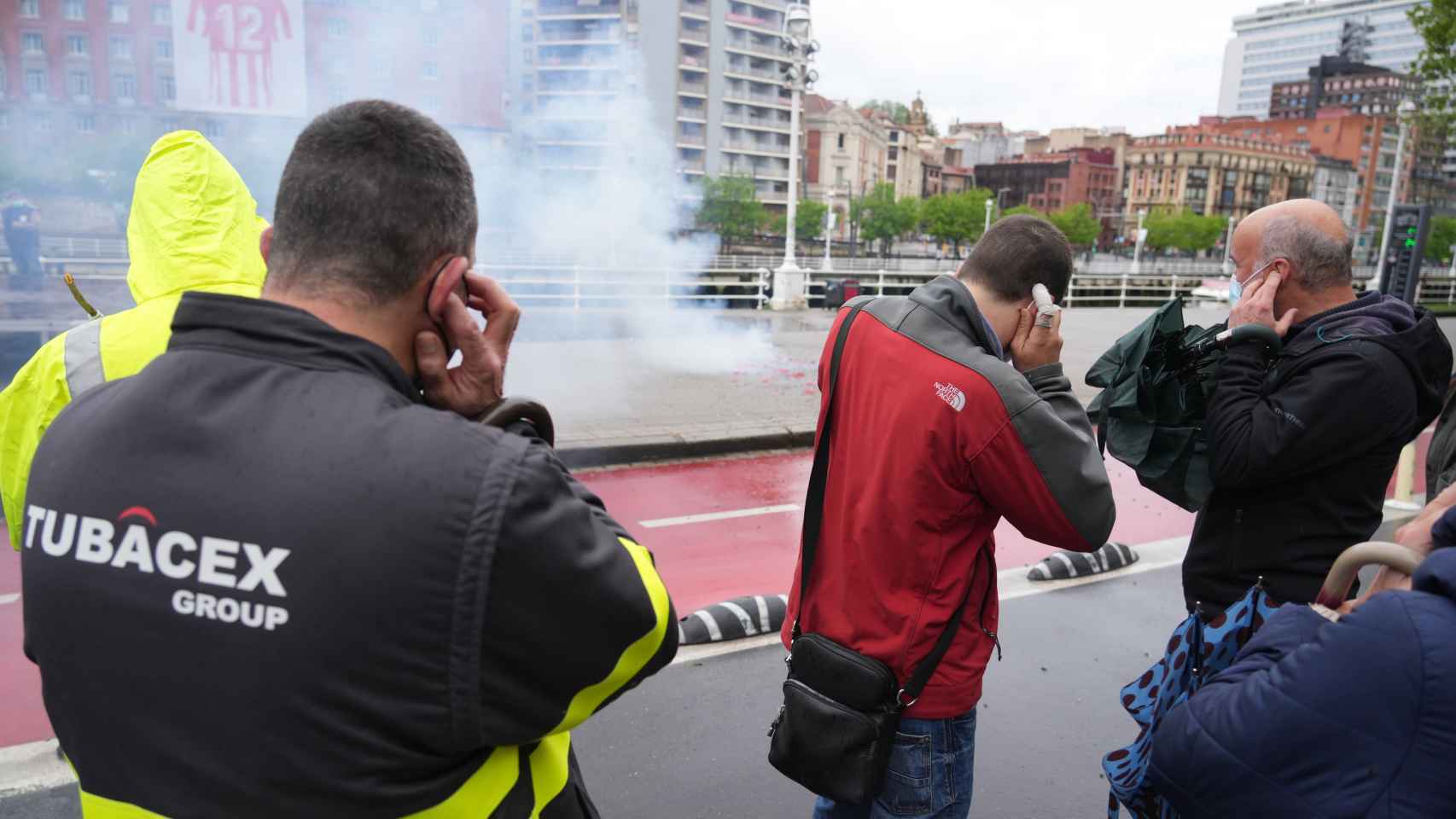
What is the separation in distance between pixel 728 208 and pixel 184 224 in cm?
5996

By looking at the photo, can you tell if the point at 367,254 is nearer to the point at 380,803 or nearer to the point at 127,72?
the point at 380,803

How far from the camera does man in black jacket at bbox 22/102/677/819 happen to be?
3.44 ft

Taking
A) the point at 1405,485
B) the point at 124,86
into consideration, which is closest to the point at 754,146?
the point at 124,86

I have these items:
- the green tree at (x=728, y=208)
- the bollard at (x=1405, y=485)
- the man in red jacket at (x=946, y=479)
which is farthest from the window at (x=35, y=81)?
the green tree at (x=728, y=208)

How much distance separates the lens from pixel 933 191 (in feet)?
397

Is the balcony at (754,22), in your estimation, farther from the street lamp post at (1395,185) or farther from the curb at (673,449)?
the curb at (673,449)

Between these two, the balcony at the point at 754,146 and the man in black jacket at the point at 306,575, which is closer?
the man in black jacket at the point at 306,575

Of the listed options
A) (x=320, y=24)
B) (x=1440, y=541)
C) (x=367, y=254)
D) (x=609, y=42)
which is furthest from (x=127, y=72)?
(x=1440, y=541)

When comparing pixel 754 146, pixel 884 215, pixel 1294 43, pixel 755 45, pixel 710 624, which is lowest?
pixel 710 624

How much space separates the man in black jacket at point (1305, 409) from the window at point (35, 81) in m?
18.3

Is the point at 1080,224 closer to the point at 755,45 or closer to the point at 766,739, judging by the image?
the point at 755,45

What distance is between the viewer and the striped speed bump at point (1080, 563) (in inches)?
225

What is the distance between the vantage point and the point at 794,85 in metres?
18.7

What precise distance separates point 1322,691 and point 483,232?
2149cm
